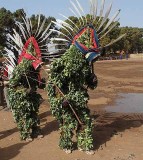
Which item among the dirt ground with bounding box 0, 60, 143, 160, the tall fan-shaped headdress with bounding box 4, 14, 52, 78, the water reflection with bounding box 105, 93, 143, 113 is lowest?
the water reflection with bounding box 105, 93, 143, 113

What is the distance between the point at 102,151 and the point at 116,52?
218 feet

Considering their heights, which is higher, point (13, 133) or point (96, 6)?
point (96, 6)

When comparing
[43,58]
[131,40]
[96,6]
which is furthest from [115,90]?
[131,40]

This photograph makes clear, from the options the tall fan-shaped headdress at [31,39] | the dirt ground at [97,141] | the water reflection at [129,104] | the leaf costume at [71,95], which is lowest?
the water reflection at [129,104]

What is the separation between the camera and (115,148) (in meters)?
8.27

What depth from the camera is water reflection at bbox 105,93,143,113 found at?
529 inches

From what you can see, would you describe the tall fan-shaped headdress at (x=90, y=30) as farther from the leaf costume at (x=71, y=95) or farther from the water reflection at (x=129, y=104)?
the water reflection at (x=129, y=104)

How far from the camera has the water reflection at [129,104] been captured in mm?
13433

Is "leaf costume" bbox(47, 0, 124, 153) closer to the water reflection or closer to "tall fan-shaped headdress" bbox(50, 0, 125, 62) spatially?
"tall fan-shaped headdress" bbox(50, 0, 125, 62)

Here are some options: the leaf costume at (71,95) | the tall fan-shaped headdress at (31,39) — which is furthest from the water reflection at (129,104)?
the leaf costume at (71,95)

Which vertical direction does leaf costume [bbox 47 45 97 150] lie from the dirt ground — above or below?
above

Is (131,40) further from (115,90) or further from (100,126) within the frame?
(100,126)

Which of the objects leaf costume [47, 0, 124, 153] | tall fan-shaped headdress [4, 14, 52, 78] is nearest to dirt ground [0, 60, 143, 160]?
leaf costume [47, 0, 124, 153]

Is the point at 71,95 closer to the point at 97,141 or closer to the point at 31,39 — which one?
the point at 97,141
